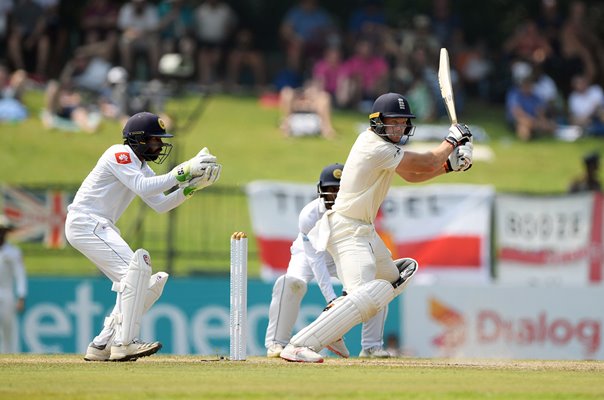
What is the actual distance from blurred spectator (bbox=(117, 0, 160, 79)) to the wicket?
42.7 feet

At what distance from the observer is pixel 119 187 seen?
34.4 ft

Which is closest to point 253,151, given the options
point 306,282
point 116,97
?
point 116,97

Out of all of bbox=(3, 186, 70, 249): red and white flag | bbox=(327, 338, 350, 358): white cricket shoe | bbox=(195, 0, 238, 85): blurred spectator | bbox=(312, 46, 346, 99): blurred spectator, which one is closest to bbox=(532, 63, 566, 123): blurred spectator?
bbox=(312, 46, 346, 99): blurred spectator

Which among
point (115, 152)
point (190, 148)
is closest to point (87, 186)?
point (115, 152)

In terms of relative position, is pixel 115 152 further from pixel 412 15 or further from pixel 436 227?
pixel 412 15

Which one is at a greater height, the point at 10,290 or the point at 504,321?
the point at 10,290

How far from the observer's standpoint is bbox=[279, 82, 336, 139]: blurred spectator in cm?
2259

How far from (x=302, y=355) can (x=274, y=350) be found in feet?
4.78

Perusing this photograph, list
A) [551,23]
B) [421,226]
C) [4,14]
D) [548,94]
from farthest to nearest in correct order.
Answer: [551,23] → [548,94] → [4,14] → [421,226]

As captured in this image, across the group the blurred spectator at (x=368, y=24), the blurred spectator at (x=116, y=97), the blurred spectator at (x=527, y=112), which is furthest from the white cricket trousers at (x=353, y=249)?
the blurred spectator at (x=368, y=24)

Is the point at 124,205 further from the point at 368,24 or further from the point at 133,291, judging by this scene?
the point at 368,24

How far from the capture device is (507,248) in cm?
1809

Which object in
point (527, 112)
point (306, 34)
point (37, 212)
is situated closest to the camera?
point (37, 212)

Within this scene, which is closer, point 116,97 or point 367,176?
point 367,176
